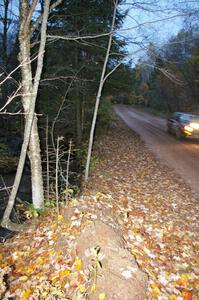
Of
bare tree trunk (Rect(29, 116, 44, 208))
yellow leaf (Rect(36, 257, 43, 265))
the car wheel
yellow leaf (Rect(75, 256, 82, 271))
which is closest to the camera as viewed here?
yellow leaf (Rect(75, 256, 82, 271))

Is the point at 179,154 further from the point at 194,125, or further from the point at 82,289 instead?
the point at 82,289

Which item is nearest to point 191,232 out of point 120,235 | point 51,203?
point 120,235

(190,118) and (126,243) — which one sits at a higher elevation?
(190,118)

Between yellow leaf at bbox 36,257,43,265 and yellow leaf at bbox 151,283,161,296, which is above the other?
yellow leaf at bbox 151,283,161,296

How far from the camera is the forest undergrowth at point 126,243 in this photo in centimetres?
371

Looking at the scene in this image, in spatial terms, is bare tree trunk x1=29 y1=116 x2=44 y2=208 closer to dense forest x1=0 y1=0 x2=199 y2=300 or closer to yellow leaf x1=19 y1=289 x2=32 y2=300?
dense forest x1=0 y1=0 x2=199 y2=300

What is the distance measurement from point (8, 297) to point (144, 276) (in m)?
2.33

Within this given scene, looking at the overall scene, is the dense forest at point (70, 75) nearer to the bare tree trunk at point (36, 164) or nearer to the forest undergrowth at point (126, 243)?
the bare tree trunk at point (36, 164)

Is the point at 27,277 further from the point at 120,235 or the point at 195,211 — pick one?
the point at 195,211

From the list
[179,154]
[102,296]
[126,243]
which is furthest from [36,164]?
[179,154]

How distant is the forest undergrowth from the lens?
3.71 metres

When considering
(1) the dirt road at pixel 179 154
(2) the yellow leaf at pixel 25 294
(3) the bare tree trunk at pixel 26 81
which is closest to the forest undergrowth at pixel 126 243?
(2) the yellow leaf at pixel 25 294

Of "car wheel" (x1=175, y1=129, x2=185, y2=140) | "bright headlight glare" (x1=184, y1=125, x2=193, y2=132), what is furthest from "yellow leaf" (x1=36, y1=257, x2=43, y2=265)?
"car wheel" (x1=175, y1=129, x2=185, y2=140)

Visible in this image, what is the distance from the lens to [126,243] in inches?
178
